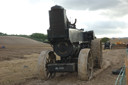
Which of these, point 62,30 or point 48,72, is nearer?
point 62,30

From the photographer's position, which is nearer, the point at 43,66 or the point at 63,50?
the point at 43,66

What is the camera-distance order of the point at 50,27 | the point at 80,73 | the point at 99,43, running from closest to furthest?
1. the point at 80,73
2. the point at 50,27
3. the point at 99,43

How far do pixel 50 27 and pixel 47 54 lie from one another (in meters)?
1.29

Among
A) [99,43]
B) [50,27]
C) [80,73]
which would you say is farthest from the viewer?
[99,43]

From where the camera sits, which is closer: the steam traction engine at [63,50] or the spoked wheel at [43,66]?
the steam traction engine at [63,50]

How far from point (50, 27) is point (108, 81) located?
11.3 ft

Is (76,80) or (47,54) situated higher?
(47,54)

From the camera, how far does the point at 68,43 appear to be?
25.1 ft

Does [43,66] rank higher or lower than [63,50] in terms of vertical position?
lower

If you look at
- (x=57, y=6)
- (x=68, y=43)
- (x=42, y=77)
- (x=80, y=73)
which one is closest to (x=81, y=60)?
(x=80, y=73)

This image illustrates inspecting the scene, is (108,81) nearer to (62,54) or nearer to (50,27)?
(62,54)

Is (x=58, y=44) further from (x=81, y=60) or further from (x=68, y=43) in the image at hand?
(x=81, y=60)

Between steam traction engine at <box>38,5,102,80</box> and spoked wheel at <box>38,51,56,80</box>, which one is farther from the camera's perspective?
spoked wheel at <box>38,51,56,80</box>

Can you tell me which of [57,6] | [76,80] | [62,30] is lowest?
[76,80]
